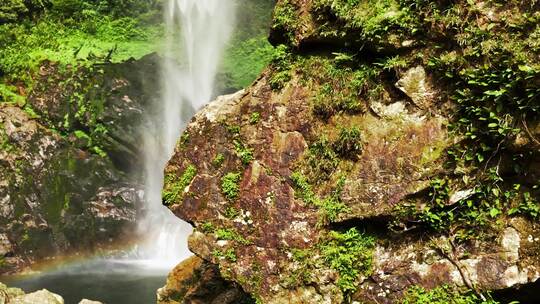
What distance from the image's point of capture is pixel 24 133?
15117 mm

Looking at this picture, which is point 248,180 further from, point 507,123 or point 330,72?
point 507,123

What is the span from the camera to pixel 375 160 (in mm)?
5707

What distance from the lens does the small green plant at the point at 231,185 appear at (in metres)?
6.30

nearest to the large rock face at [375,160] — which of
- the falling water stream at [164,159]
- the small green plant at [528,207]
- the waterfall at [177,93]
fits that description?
the small green plant at [528,207]

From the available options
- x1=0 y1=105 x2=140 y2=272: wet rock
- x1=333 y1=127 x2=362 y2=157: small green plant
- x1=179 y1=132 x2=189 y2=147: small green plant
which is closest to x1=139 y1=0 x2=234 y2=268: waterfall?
x1=0 y1=105 x2=140 y2=272: wet rock

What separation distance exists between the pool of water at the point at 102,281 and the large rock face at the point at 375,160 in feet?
20.5

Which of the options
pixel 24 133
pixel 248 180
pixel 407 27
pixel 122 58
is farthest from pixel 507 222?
pixel 122 58

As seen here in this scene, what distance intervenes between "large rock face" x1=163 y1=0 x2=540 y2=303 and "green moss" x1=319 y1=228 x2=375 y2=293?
0.02m

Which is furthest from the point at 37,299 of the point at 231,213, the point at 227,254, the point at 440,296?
the point at 440,296

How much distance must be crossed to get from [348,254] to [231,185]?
184cm

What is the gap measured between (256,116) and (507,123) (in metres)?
3.21

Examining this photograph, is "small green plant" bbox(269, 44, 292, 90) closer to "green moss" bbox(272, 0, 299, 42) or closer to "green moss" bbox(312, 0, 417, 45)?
"green moss" bbox(272, 0, 299, 42)

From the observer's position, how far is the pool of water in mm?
11633

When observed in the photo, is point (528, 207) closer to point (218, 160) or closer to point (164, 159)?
point (218, 160)
